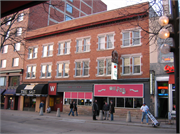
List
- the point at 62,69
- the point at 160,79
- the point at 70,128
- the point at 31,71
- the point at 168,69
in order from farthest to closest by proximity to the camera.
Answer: the point at 31,71 < the point at 62,69 < the point at 160,79 < the point at 168,69 < the point at 70,128

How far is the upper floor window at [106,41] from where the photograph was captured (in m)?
22.4

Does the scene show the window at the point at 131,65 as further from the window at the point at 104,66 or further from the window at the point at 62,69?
the window at the point at 62,69

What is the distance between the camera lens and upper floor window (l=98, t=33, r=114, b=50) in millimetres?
22391

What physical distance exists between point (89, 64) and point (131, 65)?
5.67 meters

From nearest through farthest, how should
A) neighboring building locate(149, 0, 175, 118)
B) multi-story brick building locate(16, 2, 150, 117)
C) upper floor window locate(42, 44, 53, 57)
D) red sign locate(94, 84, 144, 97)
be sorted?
1. neighboring building locate(149, 0, 175, 118)
2. red sign locate(94, 84, 144, 97)
3. multi-story brick building locate(16, 2, 150, 117)
4. upper floor window locate(42, 44, 53, 57)

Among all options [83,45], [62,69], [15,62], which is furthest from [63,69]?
[15,62]

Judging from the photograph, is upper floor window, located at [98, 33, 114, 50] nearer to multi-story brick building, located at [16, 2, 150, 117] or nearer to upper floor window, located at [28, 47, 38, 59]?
multi-story brick building, located at [16, 2, 150, 117]

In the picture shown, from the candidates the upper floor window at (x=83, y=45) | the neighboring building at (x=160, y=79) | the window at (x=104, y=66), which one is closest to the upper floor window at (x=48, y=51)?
the upper floor window at (x=83, y=45)

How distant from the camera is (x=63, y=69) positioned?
25.8m

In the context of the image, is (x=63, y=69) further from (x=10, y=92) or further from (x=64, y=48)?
(x=10, y=92)

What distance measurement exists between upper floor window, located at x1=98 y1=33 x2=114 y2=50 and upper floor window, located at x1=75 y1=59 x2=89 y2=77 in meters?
2.74

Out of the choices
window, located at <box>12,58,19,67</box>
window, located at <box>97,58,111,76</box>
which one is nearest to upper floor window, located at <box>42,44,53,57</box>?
window, located at <box>12,58,19,67</box>

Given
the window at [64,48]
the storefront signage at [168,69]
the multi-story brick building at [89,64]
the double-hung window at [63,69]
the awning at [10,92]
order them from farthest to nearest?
the awning at [10,92]
the window at [64,48]
the double-hung window at [63,69]
the multi-story brick building at [89,64]
the storefront signage at [168,69]

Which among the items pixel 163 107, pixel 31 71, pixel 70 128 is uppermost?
pixel 31 71
